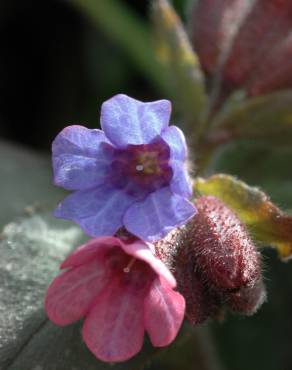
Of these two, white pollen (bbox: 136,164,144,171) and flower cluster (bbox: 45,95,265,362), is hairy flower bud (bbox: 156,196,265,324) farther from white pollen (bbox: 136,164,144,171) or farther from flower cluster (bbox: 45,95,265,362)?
white pollen (bbox: 136,164,144,171)

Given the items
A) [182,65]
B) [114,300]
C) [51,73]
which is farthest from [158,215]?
[51,73]

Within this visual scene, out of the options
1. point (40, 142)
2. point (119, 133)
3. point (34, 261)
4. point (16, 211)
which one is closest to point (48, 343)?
point (34, 261)

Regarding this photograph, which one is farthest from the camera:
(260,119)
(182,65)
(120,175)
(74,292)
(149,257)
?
(182,65)

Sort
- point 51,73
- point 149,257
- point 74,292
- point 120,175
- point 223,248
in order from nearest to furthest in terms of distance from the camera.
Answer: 1. point 149,257
2. point 74,292
3. point 223,248
4. point 120,175
5. point 51,73

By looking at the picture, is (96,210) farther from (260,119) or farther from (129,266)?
(260,119)

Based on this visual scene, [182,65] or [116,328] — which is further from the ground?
[182,65]

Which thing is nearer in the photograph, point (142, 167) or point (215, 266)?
point (215, 266)

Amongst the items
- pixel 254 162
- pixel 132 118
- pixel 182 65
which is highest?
pixel 132 118
